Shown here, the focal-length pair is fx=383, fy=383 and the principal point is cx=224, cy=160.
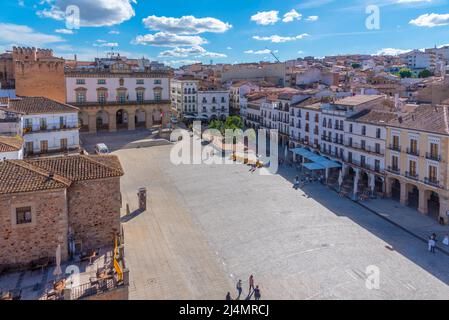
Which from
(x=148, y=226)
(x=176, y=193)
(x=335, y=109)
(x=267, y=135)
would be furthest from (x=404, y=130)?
(x=267, y=135)

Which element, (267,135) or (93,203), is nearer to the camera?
(93,203)

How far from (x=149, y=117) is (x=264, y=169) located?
Result: 31.3 meters

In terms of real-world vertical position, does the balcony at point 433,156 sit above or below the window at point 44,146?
below

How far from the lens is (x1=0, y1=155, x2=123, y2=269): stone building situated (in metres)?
19.6

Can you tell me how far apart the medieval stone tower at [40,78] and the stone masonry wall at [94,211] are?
48.7 m

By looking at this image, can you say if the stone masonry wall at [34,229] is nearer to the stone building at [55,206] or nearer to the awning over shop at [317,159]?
the stone building at [55,206]

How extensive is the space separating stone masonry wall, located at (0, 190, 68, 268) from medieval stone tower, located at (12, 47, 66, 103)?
50179 mm

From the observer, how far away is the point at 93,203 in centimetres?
2253

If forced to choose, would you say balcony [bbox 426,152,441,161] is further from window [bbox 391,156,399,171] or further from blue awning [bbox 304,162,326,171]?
blue awning [bbox 304,162,326,171]

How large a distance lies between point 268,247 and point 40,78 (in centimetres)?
5430

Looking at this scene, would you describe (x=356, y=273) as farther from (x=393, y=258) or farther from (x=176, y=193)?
(x=176, y=193)

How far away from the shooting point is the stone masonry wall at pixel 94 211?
2205cm

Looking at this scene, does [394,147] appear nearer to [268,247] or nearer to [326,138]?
[326,138]

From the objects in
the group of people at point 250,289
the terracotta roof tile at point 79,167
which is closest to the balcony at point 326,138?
the group of people at point 250,289
